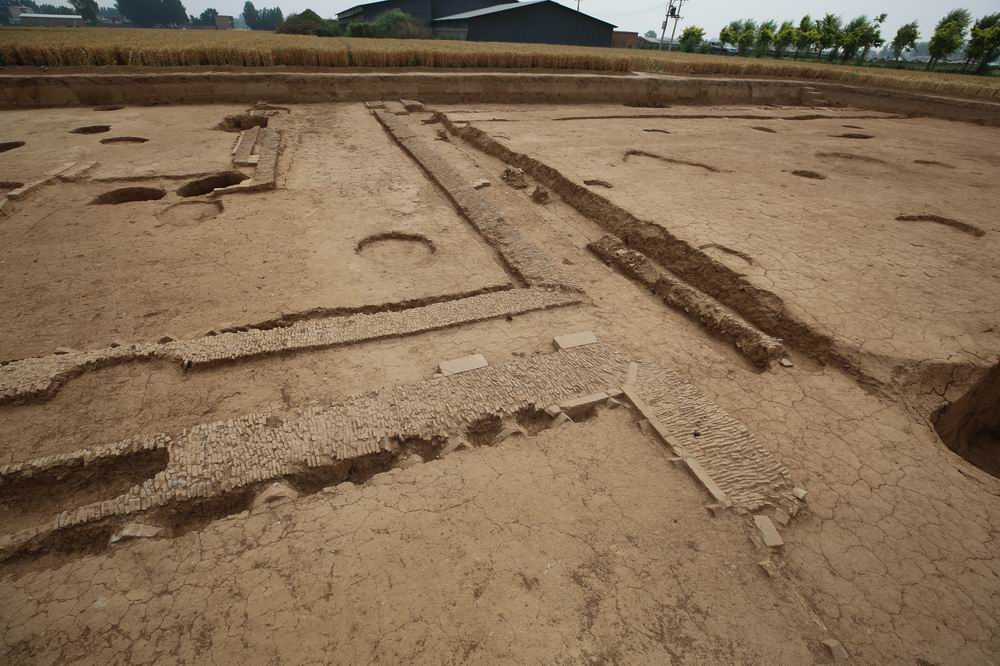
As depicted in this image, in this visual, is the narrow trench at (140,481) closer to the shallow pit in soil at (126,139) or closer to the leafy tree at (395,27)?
the shallow pit in soil at (126,139)

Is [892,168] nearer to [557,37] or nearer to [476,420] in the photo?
[476,420]

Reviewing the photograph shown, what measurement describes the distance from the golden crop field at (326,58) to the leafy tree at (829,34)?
802 inches

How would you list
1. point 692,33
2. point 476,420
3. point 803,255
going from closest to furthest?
point 476,420
point 803,255
point 692,33

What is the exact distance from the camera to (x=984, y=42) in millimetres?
22453

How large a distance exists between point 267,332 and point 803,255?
4.51 metres

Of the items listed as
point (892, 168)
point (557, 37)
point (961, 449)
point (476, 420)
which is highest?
point (557, 37)

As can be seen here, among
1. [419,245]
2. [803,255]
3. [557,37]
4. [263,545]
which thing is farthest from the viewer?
[557,37]

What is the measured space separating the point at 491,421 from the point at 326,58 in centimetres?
1338

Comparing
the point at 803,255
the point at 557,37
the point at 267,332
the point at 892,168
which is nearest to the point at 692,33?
the point at 557,37

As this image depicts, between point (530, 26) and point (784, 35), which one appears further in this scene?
point (784, 35)

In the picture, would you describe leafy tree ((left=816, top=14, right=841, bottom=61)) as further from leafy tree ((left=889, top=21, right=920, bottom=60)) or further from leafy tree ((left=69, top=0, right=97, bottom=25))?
leafy tree ((left=69, top=0, right=97, bottom=25))

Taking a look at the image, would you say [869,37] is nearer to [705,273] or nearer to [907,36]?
[907,36]

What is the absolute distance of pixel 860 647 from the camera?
62.7 inches

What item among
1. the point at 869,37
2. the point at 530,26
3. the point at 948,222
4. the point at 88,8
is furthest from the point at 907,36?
the point at 88,8
